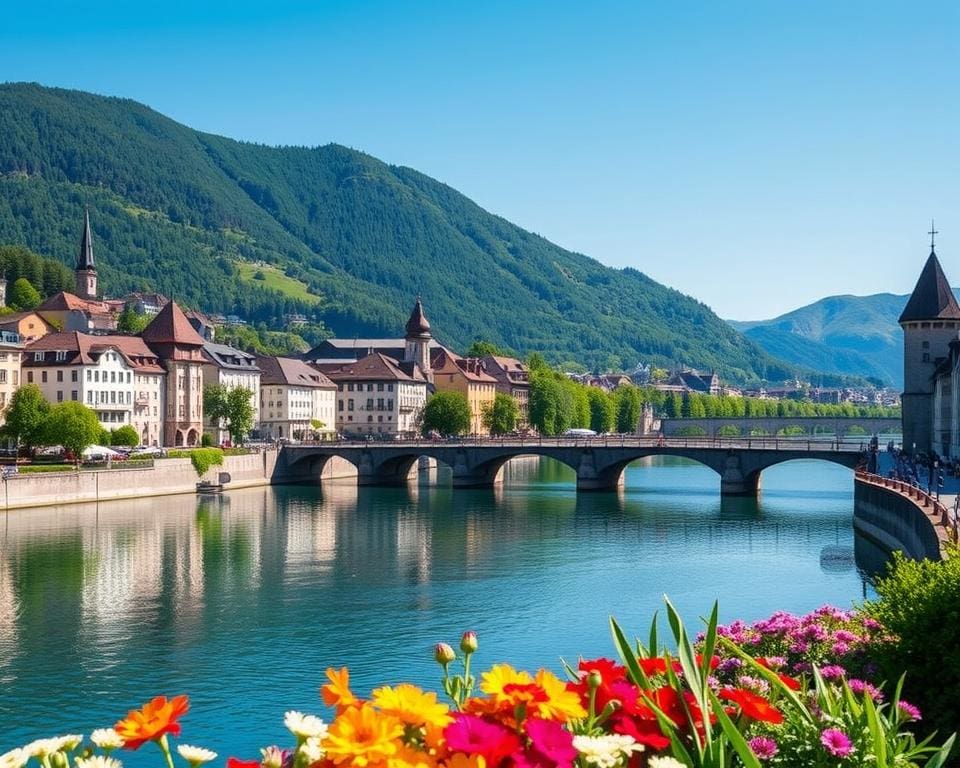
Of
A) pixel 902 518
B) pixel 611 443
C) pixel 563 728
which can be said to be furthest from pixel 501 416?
pixel 563 728

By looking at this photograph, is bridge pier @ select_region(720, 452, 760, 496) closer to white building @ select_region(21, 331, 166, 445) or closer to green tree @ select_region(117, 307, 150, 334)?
white building @ select_region(21, 331, 166, 445)

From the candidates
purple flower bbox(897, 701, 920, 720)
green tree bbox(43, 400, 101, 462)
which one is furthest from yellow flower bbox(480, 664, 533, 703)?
green tree bbox(43, 400, 101, 462)

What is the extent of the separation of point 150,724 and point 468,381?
177 metres

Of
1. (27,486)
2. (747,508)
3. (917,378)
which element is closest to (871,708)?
(27,486)

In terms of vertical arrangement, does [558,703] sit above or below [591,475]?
above

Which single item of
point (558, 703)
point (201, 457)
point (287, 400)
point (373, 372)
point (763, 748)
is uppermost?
point (373, 372)

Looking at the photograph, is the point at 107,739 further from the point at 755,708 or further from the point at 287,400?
the point at 287,400

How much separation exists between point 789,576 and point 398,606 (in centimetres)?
1803

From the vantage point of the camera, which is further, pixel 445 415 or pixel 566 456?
pixel 445 415

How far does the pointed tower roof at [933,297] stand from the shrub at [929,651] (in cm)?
7920

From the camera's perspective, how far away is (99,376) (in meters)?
112

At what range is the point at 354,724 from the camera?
601cm

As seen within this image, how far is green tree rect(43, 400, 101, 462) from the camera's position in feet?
291

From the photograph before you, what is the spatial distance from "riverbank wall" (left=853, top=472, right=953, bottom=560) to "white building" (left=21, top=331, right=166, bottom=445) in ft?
221
